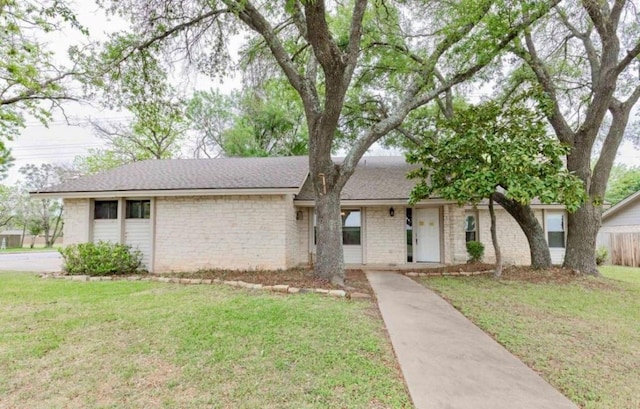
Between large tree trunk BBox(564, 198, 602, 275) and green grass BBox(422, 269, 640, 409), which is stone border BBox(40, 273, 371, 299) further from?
large tree trunk BBox(564, 198, 602, 275)

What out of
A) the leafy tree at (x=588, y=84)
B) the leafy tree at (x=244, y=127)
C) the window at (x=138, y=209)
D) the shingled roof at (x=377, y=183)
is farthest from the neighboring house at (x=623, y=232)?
the window at (x=138, y=209)

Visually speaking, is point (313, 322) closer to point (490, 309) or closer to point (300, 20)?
point (490, 309)

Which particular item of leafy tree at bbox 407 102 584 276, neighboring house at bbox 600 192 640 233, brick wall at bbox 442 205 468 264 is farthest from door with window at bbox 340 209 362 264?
neighboring house at bbox 600 192 640 233

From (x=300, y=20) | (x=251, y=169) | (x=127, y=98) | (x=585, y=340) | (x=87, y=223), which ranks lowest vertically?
(x=585, y=340)

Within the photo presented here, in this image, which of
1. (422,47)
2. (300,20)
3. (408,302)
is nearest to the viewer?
(408,302)

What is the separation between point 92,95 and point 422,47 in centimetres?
1086

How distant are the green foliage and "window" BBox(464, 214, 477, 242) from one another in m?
4.13

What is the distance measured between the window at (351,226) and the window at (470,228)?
4.20 m

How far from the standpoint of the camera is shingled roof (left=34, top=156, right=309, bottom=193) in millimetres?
10211

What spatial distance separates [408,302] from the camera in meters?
6.50

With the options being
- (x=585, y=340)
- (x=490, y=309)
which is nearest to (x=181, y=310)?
(x=490, y=309)

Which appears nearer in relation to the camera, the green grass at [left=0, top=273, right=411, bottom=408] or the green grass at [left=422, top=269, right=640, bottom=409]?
the green grass at [left=0, top=273, right=411, bottom=408]

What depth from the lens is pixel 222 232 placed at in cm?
1029

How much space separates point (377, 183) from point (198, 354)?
9.99 meters
